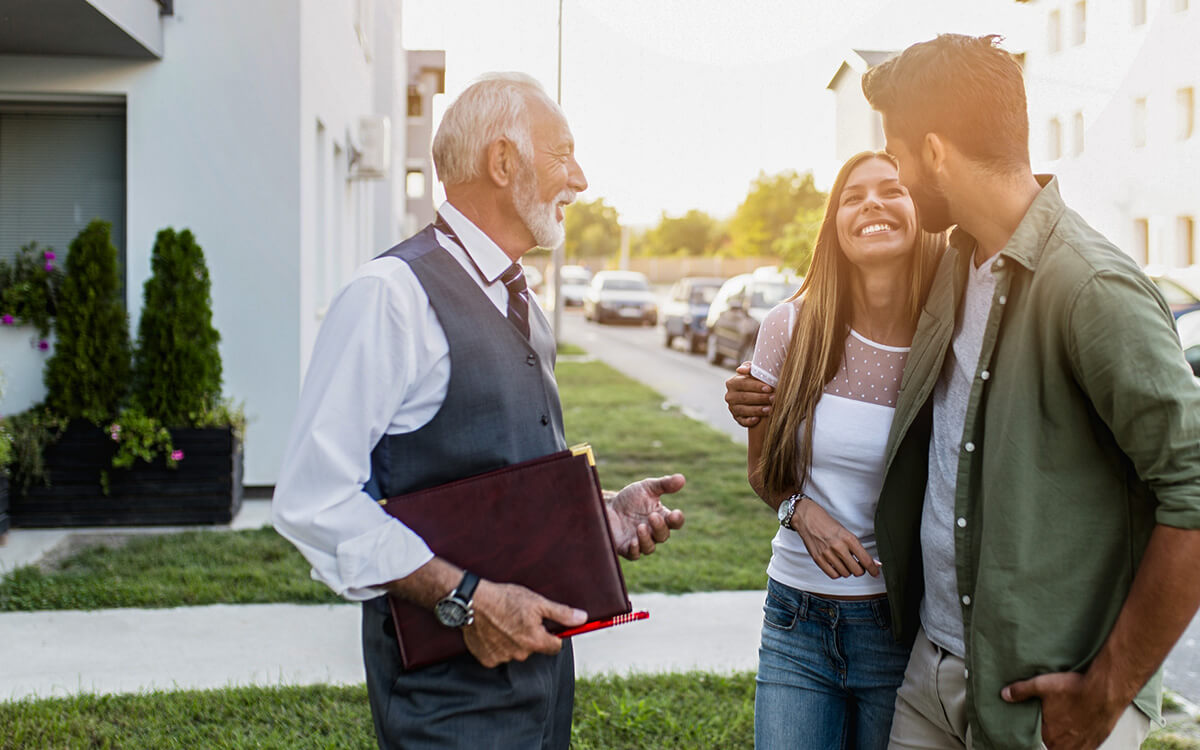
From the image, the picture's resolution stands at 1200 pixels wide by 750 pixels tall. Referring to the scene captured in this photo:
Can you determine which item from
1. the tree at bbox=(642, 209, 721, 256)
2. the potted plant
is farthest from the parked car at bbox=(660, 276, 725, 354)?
the tree at bbox=(642, 209, 721, 256)

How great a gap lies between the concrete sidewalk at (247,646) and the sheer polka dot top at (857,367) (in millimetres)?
2310

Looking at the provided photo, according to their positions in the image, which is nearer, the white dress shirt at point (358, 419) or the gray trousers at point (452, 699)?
the white dress shirt at point (358, 419)

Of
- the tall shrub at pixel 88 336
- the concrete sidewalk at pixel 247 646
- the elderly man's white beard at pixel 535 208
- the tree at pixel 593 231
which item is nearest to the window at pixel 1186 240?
the concrete sidewalk at pixel 247 646

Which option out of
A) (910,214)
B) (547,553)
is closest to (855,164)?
(910,214)

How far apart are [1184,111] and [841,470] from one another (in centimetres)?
2747

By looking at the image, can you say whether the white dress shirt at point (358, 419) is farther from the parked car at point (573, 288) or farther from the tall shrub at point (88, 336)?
the parked car at point (573, 288)

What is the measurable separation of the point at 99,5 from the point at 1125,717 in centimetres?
633

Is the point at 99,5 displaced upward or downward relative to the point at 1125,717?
upward

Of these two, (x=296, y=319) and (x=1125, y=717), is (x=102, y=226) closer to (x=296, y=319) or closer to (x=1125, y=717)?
(x=296, y=319)

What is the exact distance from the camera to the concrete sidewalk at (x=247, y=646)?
4.38m

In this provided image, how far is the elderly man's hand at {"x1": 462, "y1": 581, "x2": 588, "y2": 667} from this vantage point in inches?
74.5

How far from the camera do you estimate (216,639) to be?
4840mm

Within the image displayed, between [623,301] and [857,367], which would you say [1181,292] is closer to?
[857,367]

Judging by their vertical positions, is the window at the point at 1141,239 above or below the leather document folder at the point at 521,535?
above
